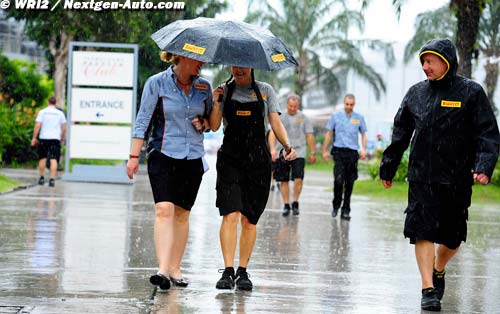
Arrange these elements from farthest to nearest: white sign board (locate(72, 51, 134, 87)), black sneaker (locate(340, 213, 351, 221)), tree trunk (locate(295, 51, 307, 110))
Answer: tree trunk (locate(295, 51, 307, 110)), white sign board (locate(72, 51, 134, 87)), black sneaker (locate(340, 213, 351, 221))

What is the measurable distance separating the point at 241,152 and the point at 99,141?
1455cm

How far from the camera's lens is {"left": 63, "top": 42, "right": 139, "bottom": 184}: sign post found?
22156mm

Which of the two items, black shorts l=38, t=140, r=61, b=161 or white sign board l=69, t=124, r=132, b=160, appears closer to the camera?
black shorts l=38, t=140, r=61, b=161

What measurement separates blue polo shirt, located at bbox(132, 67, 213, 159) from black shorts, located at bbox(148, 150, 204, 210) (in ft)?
0.23

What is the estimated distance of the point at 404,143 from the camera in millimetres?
7934

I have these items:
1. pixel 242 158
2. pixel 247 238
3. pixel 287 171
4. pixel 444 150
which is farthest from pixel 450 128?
pixel 287 171

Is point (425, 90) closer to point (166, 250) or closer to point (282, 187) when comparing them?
point (166, 250)

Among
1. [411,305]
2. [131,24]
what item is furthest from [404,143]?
[131,24]

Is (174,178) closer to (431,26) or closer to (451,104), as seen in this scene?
(451,104)

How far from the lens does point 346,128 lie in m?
15.5

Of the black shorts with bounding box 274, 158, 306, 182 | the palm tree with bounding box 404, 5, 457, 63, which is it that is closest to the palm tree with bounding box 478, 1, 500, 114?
the palm tree with bounding box 404, 5, 457, 63

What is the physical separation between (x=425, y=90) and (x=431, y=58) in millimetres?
268

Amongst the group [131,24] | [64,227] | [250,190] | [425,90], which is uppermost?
[131,24]

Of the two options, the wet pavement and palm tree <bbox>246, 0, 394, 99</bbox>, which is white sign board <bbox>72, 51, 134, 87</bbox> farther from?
palm tree <bbox>246, 0, 394, 99</bbox>
